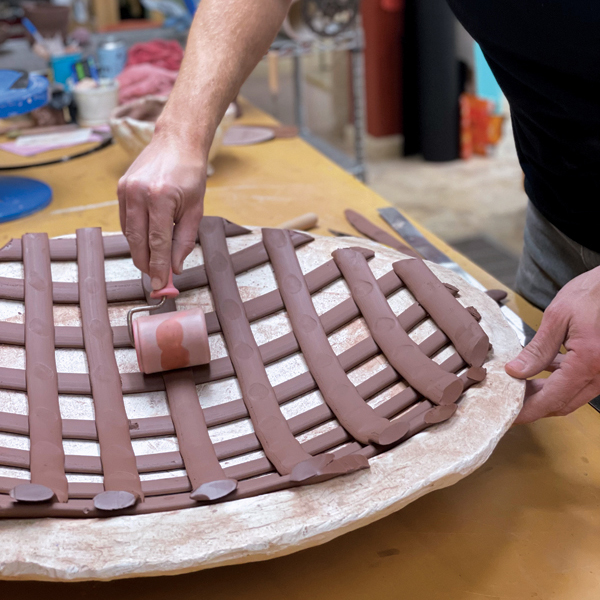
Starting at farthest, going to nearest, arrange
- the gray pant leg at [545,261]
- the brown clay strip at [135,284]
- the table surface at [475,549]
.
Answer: the gray pant leg at [545,261], the brown clay strip at [135,284], the table surface at [475,549]

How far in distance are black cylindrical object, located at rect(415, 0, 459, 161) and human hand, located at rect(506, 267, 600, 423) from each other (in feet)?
13.8

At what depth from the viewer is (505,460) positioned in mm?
1015

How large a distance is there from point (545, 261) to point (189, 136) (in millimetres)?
747

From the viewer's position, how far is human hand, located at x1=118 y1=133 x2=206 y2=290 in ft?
3.48

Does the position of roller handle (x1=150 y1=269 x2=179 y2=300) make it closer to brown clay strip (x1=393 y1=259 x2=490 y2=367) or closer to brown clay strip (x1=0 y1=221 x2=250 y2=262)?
brown clay strip (x1=0 y1=221 x2=250 y2=262)

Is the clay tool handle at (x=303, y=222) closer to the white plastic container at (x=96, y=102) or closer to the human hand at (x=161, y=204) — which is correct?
the human hand at (x=161, y=204)

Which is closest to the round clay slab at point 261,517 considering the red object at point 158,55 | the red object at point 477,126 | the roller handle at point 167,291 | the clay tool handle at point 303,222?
the roller handle at point 167,291

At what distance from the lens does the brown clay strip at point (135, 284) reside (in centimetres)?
114

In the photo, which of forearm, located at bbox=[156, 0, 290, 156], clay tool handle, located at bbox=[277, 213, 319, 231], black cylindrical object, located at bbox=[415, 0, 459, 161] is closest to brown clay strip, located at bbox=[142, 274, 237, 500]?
forearm, located at bbox=[156, 0, 290, 156]

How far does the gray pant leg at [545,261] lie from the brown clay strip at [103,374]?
0.85m

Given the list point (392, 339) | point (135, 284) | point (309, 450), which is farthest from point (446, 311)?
point (135, 284)

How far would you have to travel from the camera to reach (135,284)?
1187 millimetres

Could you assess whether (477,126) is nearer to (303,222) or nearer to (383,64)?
(383,64)

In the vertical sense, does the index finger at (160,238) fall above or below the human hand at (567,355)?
above
